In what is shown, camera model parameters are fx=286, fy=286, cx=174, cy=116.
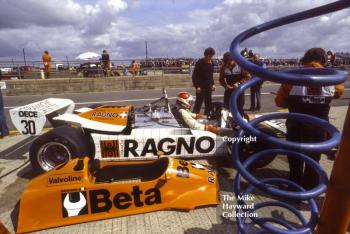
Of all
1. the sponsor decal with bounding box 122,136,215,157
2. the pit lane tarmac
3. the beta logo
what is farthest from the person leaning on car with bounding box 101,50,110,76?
the beta logo

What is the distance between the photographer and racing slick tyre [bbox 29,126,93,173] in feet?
13.7

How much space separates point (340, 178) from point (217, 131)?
3.44 metres

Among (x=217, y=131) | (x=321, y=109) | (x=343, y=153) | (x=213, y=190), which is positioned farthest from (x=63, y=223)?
(x=321, y=109)

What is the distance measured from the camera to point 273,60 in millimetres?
29344

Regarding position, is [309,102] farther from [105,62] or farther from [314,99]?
→ [105,62]

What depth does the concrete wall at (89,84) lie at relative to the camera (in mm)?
14102

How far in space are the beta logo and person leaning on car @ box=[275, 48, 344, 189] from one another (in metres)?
2.58

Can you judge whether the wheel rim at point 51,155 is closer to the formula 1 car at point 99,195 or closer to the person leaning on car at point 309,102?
the formula 1 car at point 99,195

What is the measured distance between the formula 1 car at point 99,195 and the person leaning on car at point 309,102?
1157mm

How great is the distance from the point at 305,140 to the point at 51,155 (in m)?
3.58

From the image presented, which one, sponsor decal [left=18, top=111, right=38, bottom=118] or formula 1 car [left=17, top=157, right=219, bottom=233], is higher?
sponsor decal [left=18, top=111, right=38, bottom=118]

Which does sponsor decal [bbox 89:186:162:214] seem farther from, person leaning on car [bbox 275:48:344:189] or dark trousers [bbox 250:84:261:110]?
dark trousers [bbox 250:84:261:110]

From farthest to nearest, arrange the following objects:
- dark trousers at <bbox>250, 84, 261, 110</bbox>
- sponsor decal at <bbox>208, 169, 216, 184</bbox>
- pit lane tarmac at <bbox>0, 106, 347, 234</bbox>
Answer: dark trousers at <bbox>250, 84, 261, 110</bbox>, sponsor decal at <bbox>208, 169, 216, 184</bbox>, pit lane tarmac at <bbox>0, 106, 347, 234</bbox>

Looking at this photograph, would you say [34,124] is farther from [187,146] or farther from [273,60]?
[273,60]
